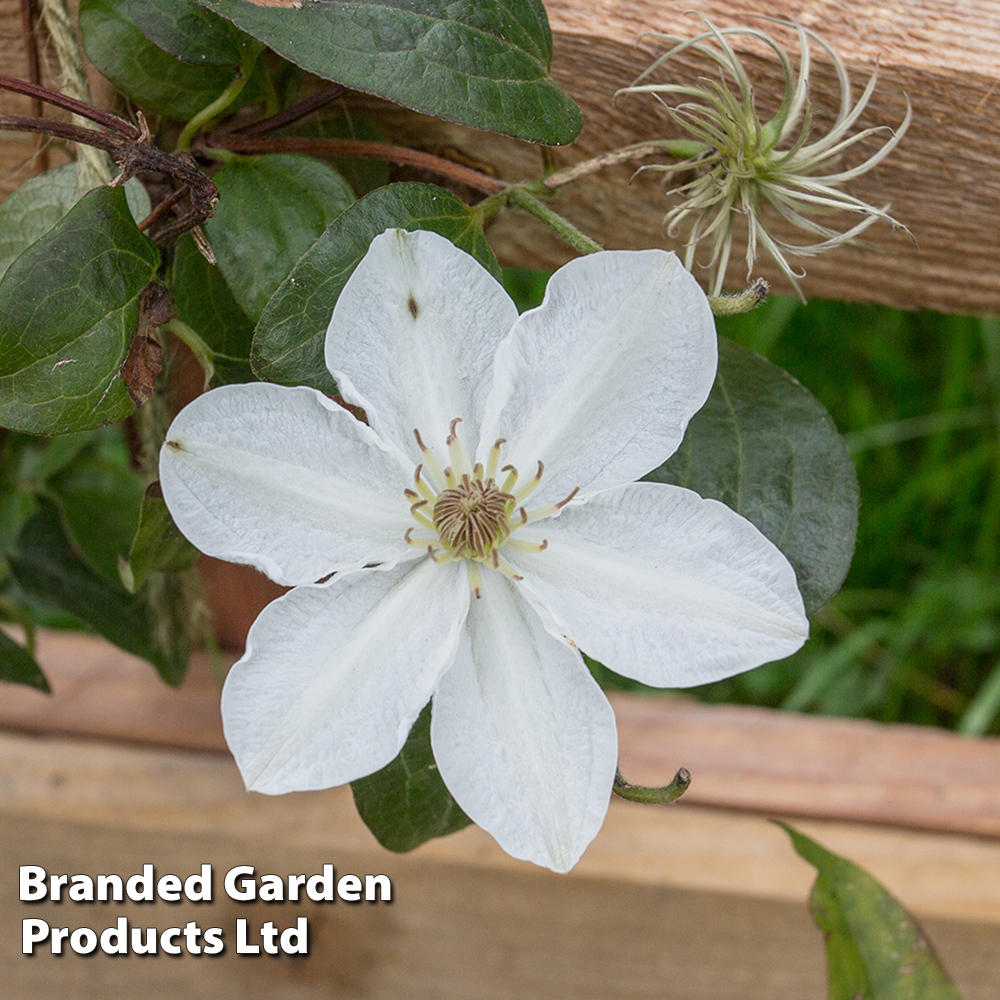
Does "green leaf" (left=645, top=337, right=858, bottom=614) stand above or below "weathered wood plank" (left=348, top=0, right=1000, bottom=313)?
below

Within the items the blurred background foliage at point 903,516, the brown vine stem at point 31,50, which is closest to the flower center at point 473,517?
the brown vine stem at point 31,50

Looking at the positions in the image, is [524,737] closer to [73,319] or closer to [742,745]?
[73,319]

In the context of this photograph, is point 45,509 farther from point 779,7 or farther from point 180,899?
point 779,7

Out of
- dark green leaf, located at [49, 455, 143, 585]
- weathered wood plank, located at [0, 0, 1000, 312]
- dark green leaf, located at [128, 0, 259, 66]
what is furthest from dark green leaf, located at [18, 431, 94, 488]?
dark green leaf, located at [128, 0, 259, 66]

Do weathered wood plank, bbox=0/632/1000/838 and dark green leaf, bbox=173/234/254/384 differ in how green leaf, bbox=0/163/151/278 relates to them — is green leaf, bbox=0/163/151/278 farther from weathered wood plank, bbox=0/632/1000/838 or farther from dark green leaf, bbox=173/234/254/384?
weathered wood plank, bbox=0/632/1000/838

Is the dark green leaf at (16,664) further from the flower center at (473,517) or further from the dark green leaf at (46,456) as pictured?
the flower center at (473,517)

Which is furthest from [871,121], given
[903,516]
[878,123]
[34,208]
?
[903,516]
